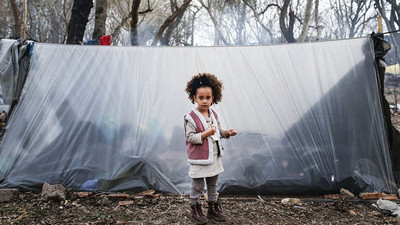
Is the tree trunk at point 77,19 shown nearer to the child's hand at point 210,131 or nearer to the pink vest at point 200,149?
the pink vest at point 200,149

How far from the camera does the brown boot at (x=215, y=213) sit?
2711 millimetres

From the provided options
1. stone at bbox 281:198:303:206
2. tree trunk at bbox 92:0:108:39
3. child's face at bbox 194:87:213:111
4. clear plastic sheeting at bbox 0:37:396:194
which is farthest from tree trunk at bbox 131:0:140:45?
stone at bbox 281:198:303:206

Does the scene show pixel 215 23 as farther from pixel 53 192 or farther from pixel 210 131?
pixel 210 131

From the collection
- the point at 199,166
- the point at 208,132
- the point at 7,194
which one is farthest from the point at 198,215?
the point at 7,194

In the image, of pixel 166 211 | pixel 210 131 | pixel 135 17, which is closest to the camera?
pixel 210 131

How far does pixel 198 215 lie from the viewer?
8.77 feet

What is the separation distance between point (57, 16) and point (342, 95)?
18.5m

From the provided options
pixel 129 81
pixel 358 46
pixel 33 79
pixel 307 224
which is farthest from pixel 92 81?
pixel 358 46

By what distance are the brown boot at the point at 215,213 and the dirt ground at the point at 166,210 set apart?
45 millimetres

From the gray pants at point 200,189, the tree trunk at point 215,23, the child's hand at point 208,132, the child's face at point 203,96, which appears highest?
the tree trunk at point 215,23

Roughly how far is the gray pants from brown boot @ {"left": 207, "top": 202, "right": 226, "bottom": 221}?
0.22 ft

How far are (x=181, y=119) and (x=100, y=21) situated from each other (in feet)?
15.5

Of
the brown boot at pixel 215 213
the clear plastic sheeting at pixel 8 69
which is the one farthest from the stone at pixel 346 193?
the clear plastic sheeting at pixel 8 69

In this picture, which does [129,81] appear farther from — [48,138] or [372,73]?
[372,73]
